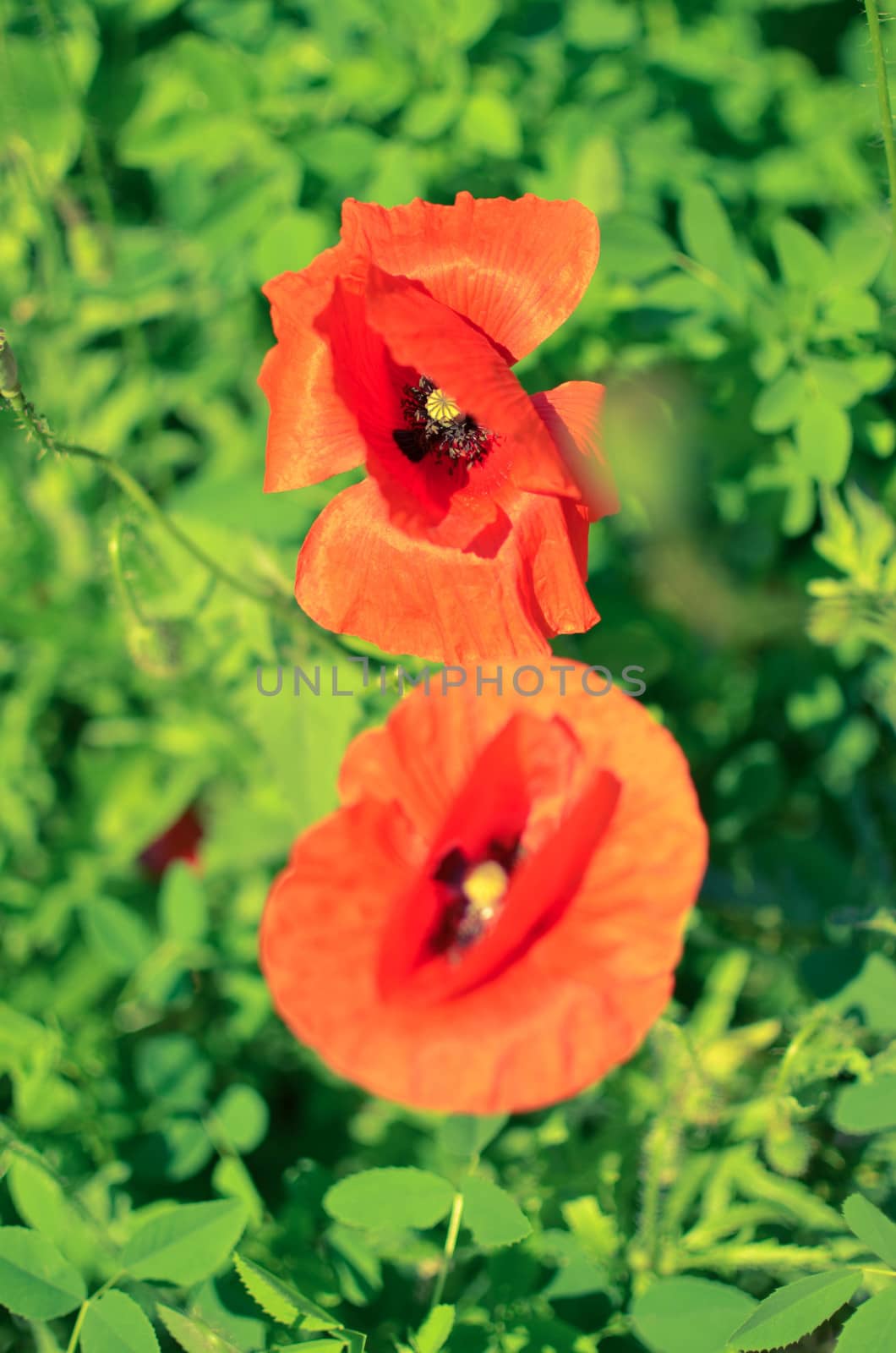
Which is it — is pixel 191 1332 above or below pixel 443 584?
below

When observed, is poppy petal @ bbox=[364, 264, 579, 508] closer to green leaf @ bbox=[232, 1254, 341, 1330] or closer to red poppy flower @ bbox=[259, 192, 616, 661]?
red poppy flower @ bbox=[259, 192, 616, 661]

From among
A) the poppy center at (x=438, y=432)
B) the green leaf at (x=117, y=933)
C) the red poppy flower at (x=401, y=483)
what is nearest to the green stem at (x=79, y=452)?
the red poppy flower at (x=401, y=483)

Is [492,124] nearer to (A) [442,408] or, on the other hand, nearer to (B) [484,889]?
(A) [442,408]

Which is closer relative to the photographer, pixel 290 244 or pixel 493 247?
pixel 493 247

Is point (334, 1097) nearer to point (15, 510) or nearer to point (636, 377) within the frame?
point (15, 510)

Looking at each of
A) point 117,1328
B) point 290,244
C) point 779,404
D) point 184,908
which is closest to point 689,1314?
point 117,1328

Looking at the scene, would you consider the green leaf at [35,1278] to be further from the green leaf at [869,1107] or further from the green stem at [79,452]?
the green leaf at [869,1107]

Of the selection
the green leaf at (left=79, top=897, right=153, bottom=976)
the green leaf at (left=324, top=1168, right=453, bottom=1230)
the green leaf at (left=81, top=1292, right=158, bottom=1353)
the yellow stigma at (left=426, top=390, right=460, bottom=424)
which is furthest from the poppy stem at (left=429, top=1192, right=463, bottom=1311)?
the yellow stigma at (left=426, top=390, right=460, bottom=424)

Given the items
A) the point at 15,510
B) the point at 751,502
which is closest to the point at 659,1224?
the point at 751,502
